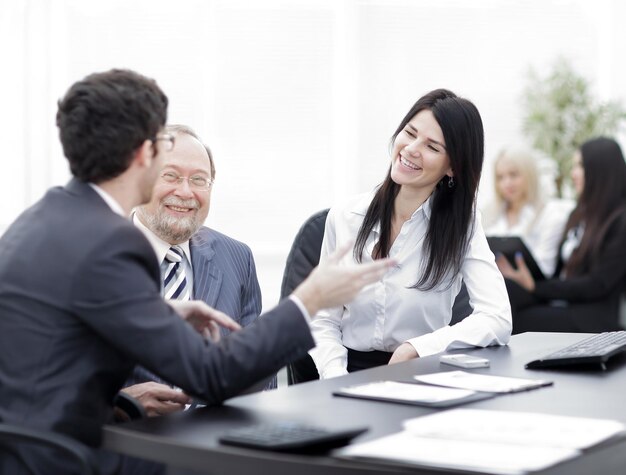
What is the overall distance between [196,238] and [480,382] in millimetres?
1027

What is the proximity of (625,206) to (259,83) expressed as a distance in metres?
2.51

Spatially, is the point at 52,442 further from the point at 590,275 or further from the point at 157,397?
the point at 590,275

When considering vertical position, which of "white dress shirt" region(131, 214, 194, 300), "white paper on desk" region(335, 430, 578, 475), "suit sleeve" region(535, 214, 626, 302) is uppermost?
"white dress shirt" region(131, 214, 194, 300)

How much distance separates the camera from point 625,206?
5441 millimetres

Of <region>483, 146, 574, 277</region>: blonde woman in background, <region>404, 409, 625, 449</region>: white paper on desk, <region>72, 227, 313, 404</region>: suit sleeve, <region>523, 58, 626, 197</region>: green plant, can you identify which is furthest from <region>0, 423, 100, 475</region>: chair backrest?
<region>523, 58, 626, 197</region>: green plant

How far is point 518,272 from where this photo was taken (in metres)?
5.48

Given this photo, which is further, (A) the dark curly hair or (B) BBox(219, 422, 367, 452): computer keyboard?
(A) the dark curly hair

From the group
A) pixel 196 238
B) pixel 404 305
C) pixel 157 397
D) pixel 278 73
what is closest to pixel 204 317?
pixel 157 397

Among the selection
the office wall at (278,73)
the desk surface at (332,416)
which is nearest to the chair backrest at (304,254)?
the desk surface at (332,416)

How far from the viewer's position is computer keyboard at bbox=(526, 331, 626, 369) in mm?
2328

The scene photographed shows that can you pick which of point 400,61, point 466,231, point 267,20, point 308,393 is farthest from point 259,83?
point 308,393

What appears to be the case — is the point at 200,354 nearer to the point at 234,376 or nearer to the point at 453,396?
the point at 234,376

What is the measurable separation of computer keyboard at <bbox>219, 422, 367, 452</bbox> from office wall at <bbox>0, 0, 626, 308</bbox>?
5.04 m

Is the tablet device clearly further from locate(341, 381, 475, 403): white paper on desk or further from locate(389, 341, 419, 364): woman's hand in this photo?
locate(341, 381, 475, 403): white paper on desk
